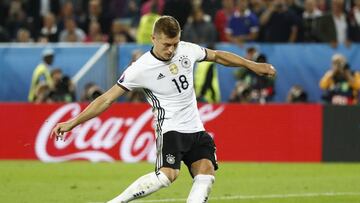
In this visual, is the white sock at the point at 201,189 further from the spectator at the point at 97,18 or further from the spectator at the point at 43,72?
the spectator at the point at 97,18

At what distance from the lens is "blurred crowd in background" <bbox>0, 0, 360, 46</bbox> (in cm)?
2202

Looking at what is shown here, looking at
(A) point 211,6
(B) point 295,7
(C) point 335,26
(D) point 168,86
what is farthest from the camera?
(A) point 211,6

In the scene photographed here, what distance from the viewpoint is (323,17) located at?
21.5 m

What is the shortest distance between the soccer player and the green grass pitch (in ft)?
9.25

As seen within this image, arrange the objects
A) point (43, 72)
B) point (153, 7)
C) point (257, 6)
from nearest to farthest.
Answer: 1. point (43, 72)
2. point (153, 7)
3. point (257, 6)

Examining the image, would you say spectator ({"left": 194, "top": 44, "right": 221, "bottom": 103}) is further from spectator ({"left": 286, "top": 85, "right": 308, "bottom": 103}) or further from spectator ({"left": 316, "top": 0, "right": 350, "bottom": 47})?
spectator ({"left": 316, "top": 0, "right": 350, "bottom": 47})

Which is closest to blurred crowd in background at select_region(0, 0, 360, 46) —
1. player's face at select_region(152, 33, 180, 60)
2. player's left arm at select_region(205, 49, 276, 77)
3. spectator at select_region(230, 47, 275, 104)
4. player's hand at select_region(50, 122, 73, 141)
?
spectator at select_region(230, 47, 275, 104)

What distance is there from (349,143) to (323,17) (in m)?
3.44

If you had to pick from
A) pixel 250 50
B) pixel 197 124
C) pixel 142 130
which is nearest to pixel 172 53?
pixel 197 124

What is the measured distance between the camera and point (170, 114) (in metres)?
9.86

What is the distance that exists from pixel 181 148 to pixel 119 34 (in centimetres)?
1364

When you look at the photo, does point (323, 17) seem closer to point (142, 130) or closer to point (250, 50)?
point (250, 50)

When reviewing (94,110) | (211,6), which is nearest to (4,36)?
(211,6)

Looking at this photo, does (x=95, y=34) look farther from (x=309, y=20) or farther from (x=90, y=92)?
(x=309, y=20)
